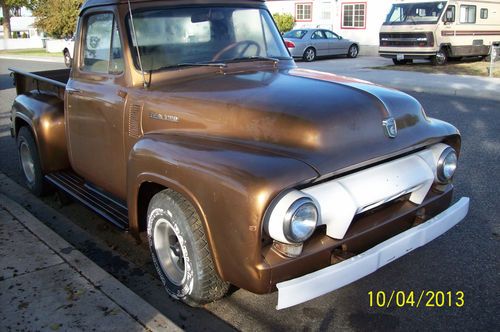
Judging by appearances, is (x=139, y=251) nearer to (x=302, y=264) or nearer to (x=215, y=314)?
(x=215, y=314)

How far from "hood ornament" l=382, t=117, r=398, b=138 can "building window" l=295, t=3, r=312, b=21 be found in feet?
99.3

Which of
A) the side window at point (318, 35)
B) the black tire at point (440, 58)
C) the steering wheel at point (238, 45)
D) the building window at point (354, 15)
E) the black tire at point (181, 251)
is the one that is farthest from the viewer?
the building window at point (354, 15)

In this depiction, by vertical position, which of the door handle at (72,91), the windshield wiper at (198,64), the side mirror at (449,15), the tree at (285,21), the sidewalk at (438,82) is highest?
the tree at (285,21)

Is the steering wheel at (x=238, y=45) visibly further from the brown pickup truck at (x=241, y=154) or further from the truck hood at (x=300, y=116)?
the truck hood at (x=300, y=116)

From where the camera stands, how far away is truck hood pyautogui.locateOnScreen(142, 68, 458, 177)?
292 cm

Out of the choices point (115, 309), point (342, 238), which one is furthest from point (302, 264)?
point (115, 309)

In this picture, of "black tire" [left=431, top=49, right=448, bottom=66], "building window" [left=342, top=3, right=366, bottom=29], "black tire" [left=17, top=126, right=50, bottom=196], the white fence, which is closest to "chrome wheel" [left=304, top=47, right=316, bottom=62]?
"black tire" [left=431, top=49, right=448, bottom=66]

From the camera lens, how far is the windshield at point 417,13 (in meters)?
18.0

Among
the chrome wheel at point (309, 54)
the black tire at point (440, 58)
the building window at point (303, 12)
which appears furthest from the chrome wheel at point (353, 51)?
the building window at point (303, 12)

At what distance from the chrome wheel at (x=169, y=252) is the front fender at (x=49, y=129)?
2.12 m

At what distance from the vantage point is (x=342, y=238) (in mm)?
2893

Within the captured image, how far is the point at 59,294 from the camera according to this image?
338 centimetres

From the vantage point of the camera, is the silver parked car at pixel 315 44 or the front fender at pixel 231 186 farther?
the silver parked car at pixel 315 44

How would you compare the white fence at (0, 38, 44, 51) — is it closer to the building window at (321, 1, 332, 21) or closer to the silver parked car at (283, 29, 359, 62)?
the building window at (321, 1, 332, 21)
